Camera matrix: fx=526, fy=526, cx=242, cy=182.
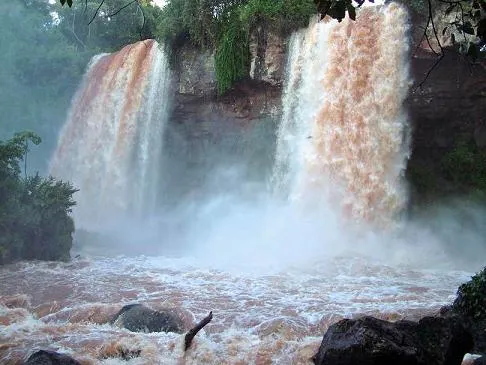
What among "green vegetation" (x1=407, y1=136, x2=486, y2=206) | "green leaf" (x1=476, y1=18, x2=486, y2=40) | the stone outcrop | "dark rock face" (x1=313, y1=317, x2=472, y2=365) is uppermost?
the stone outcrop

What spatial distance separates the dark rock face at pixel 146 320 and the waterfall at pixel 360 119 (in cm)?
617

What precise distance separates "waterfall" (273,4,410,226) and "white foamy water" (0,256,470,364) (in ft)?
6.49

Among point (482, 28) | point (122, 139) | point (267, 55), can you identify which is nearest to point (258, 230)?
point (267, 55)

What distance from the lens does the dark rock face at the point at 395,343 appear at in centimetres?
486

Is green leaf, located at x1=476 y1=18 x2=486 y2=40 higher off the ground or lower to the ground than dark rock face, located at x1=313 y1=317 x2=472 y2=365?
higher

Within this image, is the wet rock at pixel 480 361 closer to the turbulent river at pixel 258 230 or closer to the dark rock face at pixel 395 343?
the dark rock face at pixel 395 343

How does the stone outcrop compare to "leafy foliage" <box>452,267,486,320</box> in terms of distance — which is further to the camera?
the stone outcrop

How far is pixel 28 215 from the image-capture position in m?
11.3

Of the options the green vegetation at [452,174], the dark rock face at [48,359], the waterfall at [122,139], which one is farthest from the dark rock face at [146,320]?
the waterfall at [122,139]

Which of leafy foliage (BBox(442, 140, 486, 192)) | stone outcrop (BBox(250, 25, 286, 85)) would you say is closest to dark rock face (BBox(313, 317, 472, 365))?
leafy foliage (BBox(442, 140, 486, 192))

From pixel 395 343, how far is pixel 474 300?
7.01 feet

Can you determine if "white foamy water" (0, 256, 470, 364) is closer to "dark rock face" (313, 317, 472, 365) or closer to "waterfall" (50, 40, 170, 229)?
"dark rock face" (313, 317, 472, 365)

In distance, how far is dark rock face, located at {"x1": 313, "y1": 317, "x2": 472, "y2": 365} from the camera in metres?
4.86

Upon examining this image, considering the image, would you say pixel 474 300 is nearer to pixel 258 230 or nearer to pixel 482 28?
pixel 482 28
